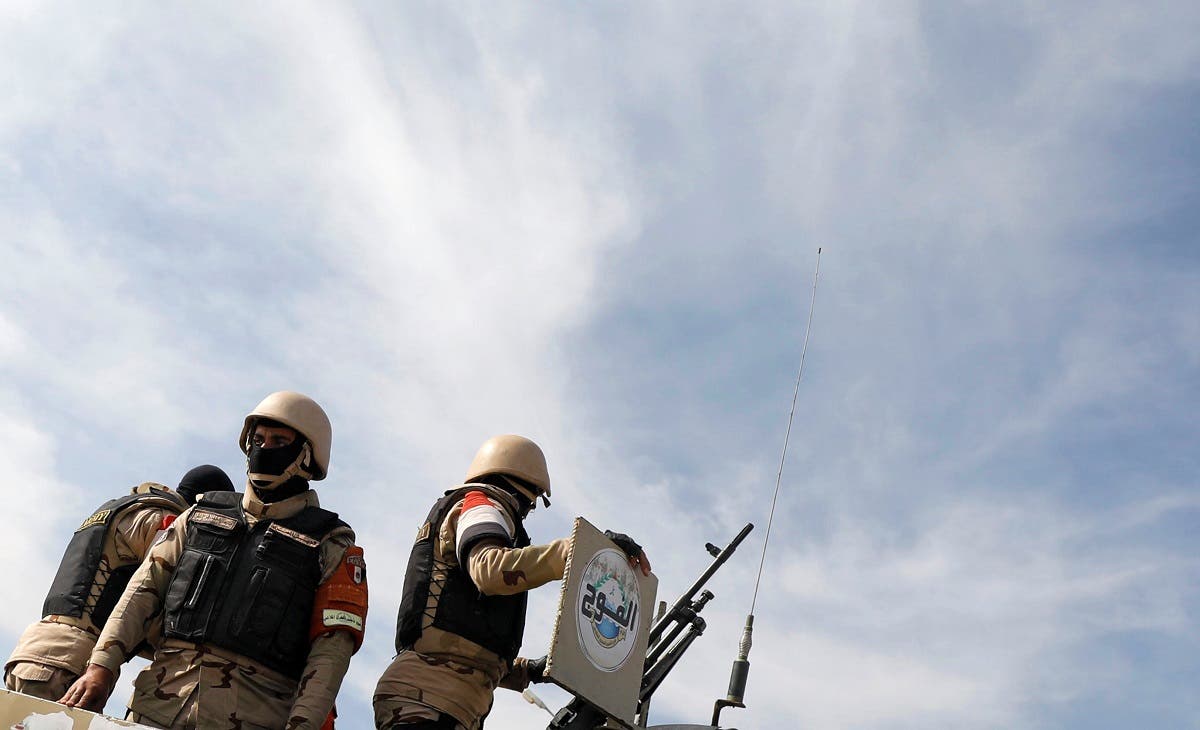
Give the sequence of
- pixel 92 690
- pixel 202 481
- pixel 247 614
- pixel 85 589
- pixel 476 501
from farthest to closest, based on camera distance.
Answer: pixel 202 481 < pixel 85 589 < pixel 476 501 < pixel 247 614 < pixel 92 690

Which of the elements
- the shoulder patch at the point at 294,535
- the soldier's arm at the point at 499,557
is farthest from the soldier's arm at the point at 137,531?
the soldier's arm at the point at 499,557

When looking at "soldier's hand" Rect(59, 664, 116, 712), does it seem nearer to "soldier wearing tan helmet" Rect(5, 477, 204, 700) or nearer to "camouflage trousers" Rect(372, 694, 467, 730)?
"camouflage trousers" Rect(372, 694, 467, 730)

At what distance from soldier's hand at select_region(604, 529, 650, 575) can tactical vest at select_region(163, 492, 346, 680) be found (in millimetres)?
1496

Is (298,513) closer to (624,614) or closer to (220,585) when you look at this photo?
(220,585)

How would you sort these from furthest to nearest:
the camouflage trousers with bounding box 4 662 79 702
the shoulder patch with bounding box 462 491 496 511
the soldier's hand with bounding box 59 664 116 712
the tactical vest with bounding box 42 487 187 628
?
1. the tactical vest with bounding box 42 487 187 628
2. the camouflage trousers with bounding box 4 662 79 702
3. the shoulder patch with bounding box 462 491 496 511
4. the soldier's hand with bounding box 59 664 116 712

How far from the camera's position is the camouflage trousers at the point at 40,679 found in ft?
21.5

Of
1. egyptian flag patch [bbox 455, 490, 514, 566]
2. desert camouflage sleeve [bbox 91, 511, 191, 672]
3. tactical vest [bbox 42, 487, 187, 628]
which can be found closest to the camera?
desert camouflage sleeve [bbox 91, 511, 191, 672]

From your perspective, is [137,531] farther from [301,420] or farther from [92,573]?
[301,420]

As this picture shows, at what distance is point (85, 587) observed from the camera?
6867mm

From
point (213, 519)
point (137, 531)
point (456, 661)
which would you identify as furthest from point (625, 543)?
point (137, 531)

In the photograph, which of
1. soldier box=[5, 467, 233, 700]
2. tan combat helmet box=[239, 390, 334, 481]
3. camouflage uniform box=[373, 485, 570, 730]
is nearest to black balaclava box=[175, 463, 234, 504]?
soldier box=[5, 467, 233, 700]

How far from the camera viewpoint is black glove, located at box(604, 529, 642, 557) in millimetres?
6016

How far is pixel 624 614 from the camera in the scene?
614 centimetres

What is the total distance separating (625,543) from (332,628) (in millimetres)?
1551
